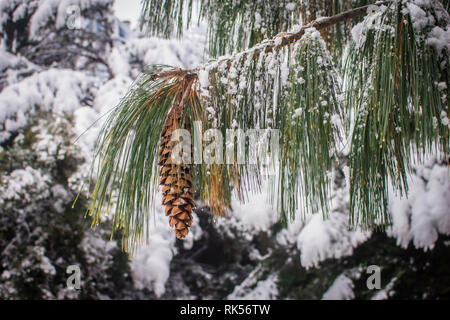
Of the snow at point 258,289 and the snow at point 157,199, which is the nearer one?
the snow at point 157,199

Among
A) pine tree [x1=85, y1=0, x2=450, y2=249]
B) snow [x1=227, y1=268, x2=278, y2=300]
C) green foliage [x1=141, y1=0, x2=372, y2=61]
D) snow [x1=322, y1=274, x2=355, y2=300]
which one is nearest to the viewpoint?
pine tree [x1=85, y1=0, x2=450, y2=249]

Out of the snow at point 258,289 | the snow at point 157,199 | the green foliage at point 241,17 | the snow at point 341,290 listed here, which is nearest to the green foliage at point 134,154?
the green foliage at point 241,17

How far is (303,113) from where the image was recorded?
1.37 feet

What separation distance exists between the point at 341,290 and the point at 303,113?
7.79 feet

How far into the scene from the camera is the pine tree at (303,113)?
1.27 feet

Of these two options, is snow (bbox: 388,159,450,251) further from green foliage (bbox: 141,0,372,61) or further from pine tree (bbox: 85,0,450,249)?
pine tree (bbox: 85,0,450,249)

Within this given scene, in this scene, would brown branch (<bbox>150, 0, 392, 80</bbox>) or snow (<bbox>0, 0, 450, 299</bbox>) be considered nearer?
brown branch (<bbox>150, 0, 392, 80</bbox>)

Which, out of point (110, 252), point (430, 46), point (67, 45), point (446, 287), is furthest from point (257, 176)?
point (67, 45)

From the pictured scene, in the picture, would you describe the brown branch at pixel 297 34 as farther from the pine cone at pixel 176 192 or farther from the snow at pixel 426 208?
the snow at pixel 426 208

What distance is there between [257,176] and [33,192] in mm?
2470

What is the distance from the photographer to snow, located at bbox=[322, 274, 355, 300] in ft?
7.89

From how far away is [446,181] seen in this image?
1.66 meters

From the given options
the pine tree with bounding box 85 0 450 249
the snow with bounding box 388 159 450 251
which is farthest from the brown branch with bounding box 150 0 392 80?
the snow with bounding box 388 159 450 251

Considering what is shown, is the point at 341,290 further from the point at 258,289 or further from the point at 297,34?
the point at 297,34
